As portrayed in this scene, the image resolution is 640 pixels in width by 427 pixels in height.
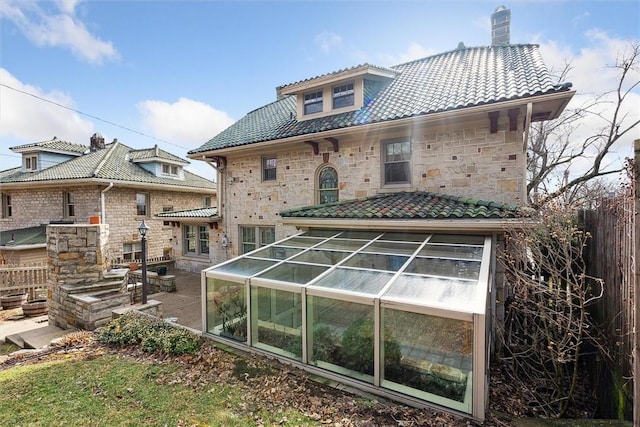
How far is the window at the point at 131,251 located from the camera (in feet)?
51.1

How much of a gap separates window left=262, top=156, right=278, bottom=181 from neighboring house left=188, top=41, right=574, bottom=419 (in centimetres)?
5

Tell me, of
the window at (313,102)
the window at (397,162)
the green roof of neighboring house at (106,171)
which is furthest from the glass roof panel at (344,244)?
the green roof of neighboring house at (106,171)

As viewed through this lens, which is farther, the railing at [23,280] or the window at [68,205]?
the window at [68,205]

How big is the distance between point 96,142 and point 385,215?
21558 mm

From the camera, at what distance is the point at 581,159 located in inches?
478

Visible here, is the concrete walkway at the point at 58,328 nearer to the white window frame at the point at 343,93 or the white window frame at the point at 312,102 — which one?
the white window frame at the point at 312,102

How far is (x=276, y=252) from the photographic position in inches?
248

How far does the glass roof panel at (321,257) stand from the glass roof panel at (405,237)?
1.21 metres

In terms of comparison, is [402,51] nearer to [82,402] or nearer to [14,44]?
[14,44]

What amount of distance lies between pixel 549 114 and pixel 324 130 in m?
5.47

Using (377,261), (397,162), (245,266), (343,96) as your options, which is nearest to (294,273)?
(245,266)

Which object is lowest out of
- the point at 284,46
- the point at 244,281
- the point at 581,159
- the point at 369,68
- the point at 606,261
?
the point at 244,281

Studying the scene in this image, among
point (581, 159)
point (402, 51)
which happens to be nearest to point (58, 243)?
point (402, 51)

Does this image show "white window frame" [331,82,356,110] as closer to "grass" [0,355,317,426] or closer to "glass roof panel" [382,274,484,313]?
"glass roof panel" [382,274,484,313]
